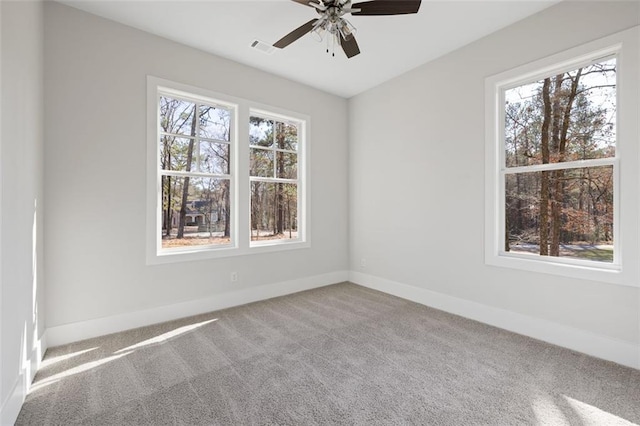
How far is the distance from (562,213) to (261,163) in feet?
11.1

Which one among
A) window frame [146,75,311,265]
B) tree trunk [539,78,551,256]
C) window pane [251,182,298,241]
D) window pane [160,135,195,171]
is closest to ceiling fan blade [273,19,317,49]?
window frame [146,75,311,265]

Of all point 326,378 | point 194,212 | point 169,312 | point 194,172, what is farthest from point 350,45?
point 169,312

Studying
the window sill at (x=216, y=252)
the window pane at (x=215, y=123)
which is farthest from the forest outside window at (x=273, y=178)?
the window pane at (x=215, y=123)

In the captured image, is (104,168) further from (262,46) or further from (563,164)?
(563,164)

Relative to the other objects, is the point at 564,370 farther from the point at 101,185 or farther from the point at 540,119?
the point at 101,185

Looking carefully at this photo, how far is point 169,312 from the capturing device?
123 inches

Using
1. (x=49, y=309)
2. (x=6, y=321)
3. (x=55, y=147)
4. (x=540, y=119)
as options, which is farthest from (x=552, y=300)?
(x=55, y=147)

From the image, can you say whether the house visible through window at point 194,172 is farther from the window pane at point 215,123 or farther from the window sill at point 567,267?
the window sill at point 567,267

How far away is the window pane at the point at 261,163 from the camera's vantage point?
3.90 metres

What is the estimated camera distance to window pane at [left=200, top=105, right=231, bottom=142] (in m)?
3.47

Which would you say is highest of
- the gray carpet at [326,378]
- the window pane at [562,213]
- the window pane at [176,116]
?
the window pane at [176,116]

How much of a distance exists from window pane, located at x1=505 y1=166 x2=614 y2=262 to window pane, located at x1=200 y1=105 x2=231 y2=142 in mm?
3270

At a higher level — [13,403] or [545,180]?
[545,180]

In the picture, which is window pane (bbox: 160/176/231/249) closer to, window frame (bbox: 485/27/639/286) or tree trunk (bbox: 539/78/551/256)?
window frame (bbox: 485/27/639/286)
